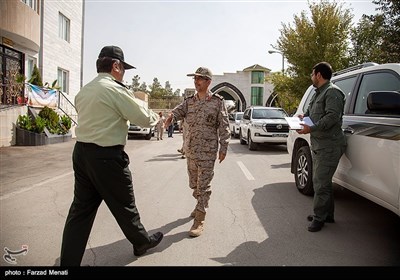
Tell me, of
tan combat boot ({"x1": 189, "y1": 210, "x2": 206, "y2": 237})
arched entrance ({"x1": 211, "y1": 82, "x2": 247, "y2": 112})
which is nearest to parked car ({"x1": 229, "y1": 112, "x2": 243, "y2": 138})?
tan combat boot ({"x1": 189, "y1": 210, "x2": 206, "y2": 237})

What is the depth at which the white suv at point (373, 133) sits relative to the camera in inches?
130

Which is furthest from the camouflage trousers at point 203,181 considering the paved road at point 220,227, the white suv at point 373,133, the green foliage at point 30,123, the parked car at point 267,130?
the green foliage at point 30,123

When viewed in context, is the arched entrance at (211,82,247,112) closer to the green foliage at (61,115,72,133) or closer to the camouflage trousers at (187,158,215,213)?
the green foliage at (61,115,72,133)

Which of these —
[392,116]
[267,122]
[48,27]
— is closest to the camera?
[392,116]

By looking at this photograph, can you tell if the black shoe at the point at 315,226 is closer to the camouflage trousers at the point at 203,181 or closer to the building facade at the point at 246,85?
the camouflage trousers at the point at 203,181

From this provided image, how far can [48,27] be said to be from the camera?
716 inches

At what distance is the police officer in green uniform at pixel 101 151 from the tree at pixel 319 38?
1470cm

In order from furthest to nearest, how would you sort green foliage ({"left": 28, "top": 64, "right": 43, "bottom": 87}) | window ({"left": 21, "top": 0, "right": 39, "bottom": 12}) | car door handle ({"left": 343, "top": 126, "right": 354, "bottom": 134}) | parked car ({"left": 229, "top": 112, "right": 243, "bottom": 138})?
parked car ({"left": 229, "top": 112, "right": 243, "bottom": 138}) < window ({"left": 21, "top": 0, "right": 39, "bottom": 12}) < green foliage ({"left": 28, "top": 64, "right": 43, "bottom": 87}) < car door handle ({"left": 343, "top": 126, "right": 354, "bottom": 134})

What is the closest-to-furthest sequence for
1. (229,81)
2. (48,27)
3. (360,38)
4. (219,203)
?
(219,203) < (360,38) < (48,27) < (229,81)

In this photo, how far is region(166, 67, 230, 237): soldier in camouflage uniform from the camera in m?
3.95

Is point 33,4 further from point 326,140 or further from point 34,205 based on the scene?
point 326,140
